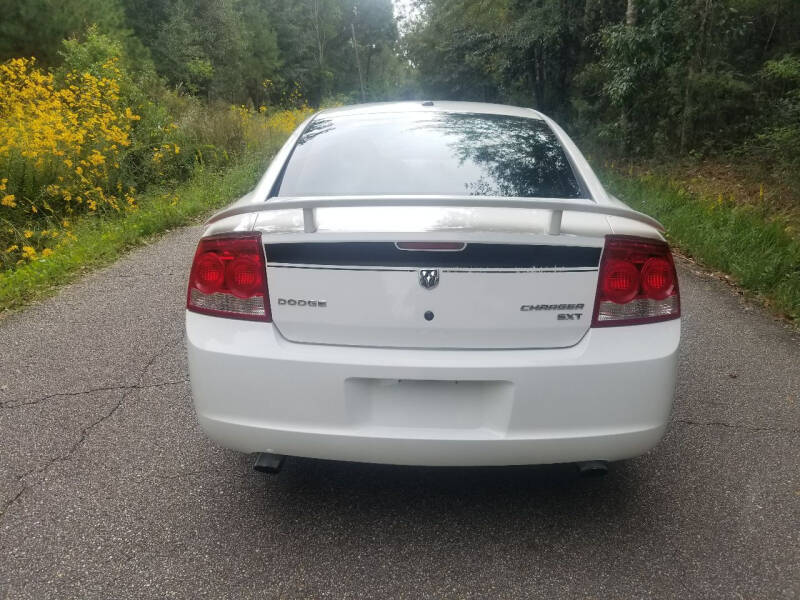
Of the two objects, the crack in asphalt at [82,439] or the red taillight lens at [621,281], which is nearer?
the red taillight lens at [621,281]

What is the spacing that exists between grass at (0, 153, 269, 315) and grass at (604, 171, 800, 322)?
609 centimetres

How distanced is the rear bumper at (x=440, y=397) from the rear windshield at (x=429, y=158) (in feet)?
2.52

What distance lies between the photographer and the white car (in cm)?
219

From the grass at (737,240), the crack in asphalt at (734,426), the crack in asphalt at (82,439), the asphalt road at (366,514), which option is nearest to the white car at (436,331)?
the asphalt road at (366,514)

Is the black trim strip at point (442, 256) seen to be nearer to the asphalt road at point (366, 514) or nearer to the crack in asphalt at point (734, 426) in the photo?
the asphalt road at point (366, 514)

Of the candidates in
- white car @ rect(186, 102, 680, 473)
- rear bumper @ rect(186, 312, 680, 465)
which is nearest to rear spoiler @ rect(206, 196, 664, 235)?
white car @ rect(186, 102, 680, 473)

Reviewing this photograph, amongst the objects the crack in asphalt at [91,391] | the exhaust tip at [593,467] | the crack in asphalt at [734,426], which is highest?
the exhaust tip at [593,467]

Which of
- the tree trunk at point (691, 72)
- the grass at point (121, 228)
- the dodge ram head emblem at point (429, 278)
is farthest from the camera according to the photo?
the tree trunk at point (691, 72)

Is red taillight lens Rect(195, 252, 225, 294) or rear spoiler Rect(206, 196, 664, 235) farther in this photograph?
red taillight lens Rect(195, 252, 225, 294)

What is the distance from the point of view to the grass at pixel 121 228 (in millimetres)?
5711

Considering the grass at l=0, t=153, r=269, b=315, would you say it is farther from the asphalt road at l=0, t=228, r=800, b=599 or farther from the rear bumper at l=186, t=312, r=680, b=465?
the rear bumper at l=186, t=312, r=680, b=465

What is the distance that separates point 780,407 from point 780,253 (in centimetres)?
306

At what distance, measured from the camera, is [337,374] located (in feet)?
7.25

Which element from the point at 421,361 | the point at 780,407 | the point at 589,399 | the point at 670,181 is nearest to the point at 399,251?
the point at 421,361
